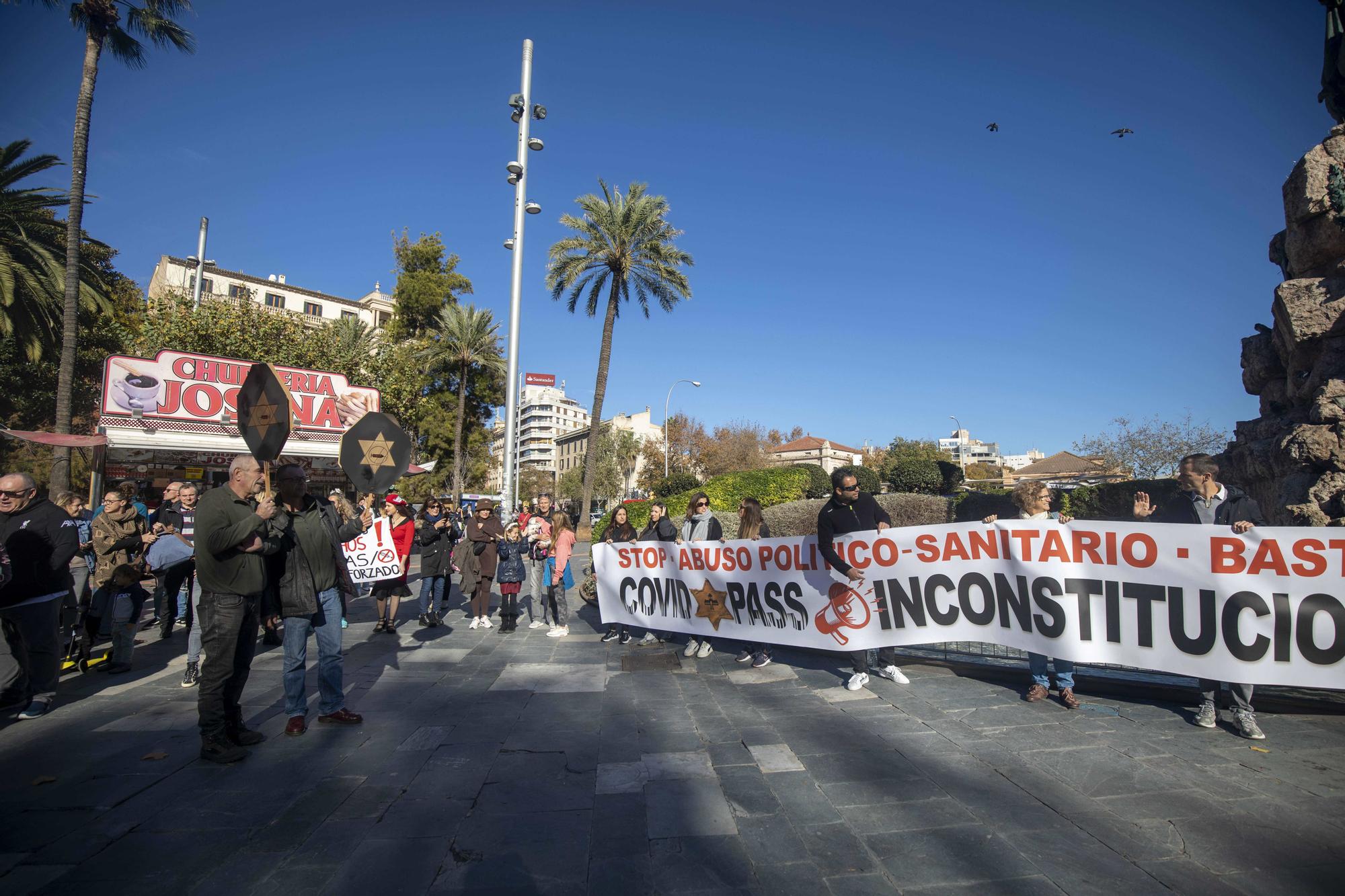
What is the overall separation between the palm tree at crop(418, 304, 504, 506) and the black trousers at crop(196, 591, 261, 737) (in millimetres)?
→ 30104

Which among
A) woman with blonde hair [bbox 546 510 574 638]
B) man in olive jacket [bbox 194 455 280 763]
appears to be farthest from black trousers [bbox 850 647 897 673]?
man in olive jacket [bbox 194 455 280 763]

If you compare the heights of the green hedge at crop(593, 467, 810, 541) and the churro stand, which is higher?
the churro stand

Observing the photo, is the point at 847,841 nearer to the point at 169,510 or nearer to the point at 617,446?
the point at 169,510

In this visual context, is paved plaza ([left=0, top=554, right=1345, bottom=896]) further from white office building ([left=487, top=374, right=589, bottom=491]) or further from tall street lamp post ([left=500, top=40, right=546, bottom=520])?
white office building ([left=487, top=374, right=589, bottom=491])

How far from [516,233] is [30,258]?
1864 centimetres

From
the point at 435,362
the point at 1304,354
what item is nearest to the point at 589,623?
the point at 1304,354

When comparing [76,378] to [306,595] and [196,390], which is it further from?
[306,595]

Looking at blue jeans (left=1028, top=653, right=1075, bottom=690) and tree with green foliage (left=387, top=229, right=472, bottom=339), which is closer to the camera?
blue jeans (left=1028, top=653, right=1075, bottom=690)

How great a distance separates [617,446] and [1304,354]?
5710 centimetres

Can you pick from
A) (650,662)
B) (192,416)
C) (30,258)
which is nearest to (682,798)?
(650,662)

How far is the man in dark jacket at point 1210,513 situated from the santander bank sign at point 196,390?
59.8 ft

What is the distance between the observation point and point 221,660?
4.18 m

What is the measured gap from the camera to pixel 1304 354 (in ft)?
30.1

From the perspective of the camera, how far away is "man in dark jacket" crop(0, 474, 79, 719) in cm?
480
